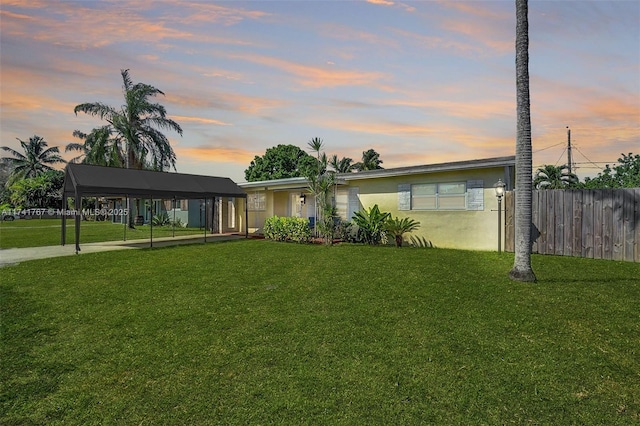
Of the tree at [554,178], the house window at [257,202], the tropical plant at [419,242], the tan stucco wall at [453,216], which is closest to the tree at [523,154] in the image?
the tan stucco wall at [453,216]

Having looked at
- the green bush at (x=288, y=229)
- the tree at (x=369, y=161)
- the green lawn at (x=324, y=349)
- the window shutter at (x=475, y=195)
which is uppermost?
the tree at (x=369, y=161)

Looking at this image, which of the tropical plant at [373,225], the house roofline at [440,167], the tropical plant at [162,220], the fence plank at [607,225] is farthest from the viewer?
the tropical plant at [162,220]

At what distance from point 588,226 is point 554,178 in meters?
23.1

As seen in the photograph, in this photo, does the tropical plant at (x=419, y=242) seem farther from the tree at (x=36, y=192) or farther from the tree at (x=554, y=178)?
the tree at (x=36, y=192)

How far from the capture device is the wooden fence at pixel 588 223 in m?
8.90

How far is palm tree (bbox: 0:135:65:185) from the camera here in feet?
141

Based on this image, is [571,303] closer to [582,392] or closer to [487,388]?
[582,392]

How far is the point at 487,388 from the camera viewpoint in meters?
3.18

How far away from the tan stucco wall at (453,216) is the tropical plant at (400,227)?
179 millimetres

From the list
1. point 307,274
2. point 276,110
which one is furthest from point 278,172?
point 307,274

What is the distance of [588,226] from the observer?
9.49 meters

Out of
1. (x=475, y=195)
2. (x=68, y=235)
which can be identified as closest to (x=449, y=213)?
(x=475, y=195)

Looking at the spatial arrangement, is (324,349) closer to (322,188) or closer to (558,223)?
(558,223)

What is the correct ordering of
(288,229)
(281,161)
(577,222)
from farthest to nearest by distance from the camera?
1. (281,161)
2. (288,229)
3. (577,222)
